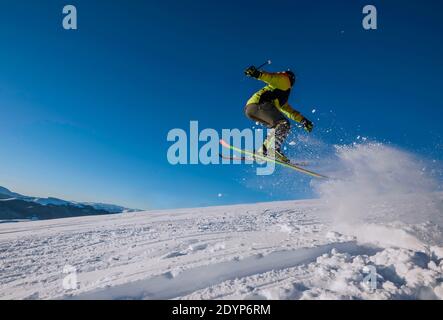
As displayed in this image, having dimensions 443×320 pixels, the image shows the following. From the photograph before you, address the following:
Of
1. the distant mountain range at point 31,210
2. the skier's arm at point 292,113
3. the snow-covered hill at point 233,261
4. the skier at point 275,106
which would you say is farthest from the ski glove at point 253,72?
the distant mountain range at point 31,210

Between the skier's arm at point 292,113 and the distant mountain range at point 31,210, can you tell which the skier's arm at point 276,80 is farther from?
the distant mountain range at point 31,210

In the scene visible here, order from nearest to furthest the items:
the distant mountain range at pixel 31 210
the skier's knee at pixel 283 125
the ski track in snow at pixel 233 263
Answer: the ski track in snow at pixel 233 263 < the skier's knee at pixel 283 125 < the distant mountain range at pixel 31 210

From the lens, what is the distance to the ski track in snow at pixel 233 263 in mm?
3494

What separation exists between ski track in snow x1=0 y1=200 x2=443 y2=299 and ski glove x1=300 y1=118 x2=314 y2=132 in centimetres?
239

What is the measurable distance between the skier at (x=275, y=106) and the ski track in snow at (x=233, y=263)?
243 cm

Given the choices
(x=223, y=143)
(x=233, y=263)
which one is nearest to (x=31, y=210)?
(x=223, y=143)

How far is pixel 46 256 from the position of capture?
5.28 meters

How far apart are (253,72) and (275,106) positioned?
1292mm

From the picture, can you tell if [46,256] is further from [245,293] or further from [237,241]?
[245,293]

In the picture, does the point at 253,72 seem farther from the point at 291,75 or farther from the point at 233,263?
the point at 233,263

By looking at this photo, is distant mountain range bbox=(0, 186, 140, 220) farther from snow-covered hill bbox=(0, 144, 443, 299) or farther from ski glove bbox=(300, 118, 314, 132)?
ski glove bbox=(300, 118, 314, 132)

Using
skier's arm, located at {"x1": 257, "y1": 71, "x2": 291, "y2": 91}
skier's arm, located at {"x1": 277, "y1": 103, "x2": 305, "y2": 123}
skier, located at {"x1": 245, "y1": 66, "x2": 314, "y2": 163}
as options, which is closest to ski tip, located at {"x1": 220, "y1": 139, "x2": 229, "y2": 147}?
skier, located at {"x1": 245, "y1": 66, "x2": 314, "y2": 163}

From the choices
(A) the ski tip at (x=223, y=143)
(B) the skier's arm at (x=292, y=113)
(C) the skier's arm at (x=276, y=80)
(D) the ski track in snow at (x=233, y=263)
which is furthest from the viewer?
(A) the ski tip at (x=223, y=143)

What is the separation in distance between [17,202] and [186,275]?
101 meters
